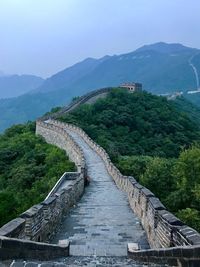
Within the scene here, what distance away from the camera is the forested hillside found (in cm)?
2228

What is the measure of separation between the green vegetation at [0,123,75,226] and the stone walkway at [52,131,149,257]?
8.49 ft

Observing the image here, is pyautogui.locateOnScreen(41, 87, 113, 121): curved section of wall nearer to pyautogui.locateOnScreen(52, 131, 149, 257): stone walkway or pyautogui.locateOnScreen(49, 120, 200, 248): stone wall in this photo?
pyautogui.locateOnScreen(52, 131, 149, 257): stone walkway

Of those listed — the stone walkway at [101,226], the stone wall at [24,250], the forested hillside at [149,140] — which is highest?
the forested hillside at [149,140]

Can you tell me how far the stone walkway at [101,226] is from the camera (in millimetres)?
9867

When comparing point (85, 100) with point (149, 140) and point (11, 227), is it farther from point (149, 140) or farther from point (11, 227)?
point (11, 227)

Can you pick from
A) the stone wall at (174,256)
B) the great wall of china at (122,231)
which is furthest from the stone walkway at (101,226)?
the stone wall at (174,256)

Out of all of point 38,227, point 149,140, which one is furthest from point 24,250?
point 149,140

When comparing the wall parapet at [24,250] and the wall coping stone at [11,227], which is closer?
the wall parapet at [24,250]

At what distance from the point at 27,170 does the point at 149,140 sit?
53.5 feet

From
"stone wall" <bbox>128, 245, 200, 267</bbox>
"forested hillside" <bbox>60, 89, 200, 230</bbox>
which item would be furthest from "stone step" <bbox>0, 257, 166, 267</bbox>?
"forested hillside" <bbox>60, 89, 200, 230</bbox>

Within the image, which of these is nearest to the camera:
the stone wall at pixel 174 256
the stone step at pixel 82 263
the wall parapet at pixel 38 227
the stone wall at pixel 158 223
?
the stone wall at pixel 174 256

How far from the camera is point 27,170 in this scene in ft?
96.1

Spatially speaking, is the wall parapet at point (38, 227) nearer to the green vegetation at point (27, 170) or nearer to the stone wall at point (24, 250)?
the stone wall at point (24, 250)

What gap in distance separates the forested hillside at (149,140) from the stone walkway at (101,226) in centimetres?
358
